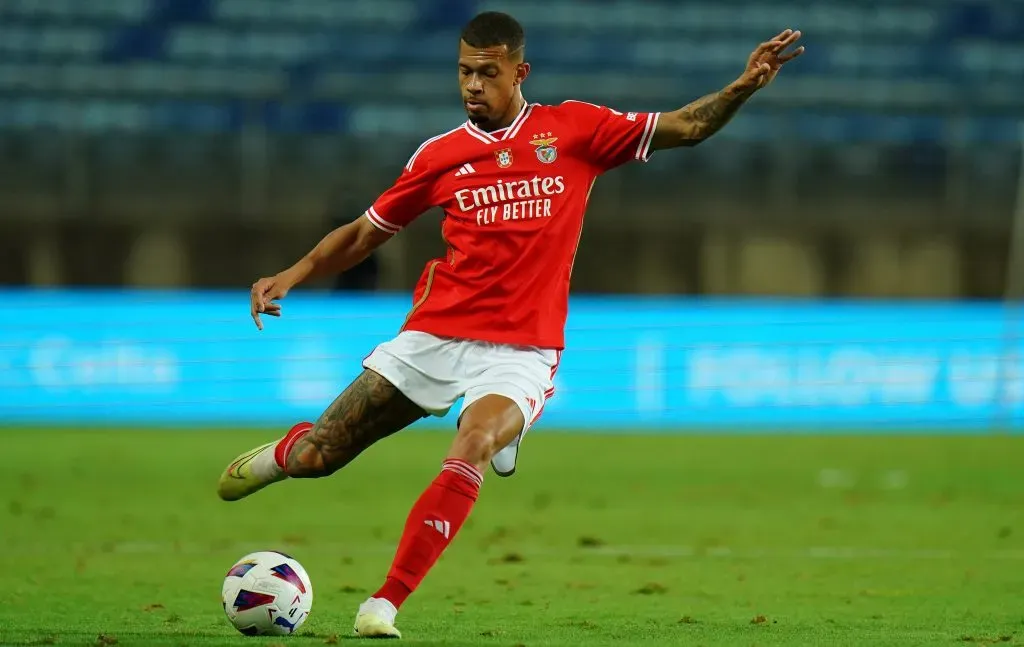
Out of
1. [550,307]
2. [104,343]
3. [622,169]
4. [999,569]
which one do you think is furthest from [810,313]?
[550,307]

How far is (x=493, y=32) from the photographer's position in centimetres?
560

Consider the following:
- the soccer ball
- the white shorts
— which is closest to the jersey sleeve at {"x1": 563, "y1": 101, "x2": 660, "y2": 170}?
the white shorts

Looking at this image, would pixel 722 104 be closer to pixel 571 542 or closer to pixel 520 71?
pixel 520 71

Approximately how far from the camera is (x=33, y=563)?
780cm

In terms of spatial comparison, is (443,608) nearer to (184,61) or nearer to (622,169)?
(622,169)

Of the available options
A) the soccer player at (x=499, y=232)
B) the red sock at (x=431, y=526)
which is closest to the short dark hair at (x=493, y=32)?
the soccer player at (x=499, y=232)

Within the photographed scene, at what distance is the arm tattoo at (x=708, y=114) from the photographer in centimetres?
555

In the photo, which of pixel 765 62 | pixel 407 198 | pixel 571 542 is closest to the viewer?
pixel 765 62

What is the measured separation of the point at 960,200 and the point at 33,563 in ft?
46.5

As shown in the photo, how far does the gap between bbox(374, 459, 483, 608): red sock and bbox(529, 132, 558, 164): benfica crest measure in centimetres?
121

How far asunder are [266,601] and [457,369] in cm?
107

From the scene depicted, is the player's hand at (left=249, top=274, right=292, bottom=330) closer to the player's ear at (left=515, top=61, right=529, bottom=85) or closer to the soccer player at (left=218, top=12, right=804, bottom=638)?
the soccer player at (left=218, top=12, right=804, bottom=638)

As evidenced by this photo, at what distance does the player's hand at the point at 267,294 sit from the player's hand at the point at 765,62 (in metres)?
1.82

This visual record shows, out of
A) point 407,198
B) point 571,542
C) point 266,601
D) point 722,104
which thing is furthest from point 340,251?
point 571,542
